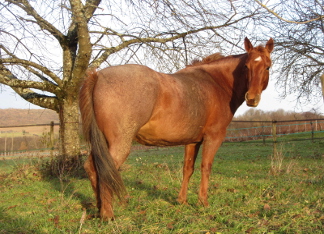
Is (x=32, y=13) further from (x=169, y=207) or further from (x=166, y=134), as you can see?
(x=169, y=207)

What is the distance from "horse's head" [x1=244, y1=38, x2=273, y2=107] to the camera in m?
4.11

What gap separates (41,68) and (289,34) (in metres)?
7.90

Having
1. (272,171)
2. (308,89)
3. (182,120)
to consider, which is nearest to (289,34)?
(308,89)

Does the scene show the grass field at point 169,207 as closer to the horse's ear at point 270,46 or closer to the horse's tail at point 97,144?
the horse's tail at point 97,144

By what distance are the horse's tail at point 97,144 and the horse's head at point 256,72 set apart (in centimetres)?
216

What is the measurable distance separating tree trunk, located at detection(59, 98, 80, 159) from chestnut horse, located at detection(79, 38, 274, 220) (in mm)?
3544

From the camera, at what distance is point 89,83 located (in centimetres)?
354

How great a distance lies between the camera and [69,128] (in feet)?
23.4

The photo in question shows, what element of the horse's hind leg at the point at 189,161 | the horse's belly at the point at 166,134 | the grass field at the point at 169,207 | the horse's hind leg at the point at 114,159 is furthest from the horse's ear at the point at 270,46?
the horse's hind leg at the point at 114,159

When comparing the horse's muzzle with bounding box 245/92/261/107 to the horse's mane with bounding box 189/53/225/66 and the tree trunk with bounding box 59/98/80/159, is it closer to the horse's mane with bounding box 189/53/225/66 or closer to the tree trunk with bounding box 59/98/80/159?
the horse's mane with bounding box 189/53/225/66

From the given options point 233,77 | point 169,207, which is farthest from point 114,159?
point 233,77

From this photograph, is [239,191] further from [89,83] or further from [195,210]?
[89,83]

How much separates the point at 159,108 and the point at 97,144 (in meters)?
0.94

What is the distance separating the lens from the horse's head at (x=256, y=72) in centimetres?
411
